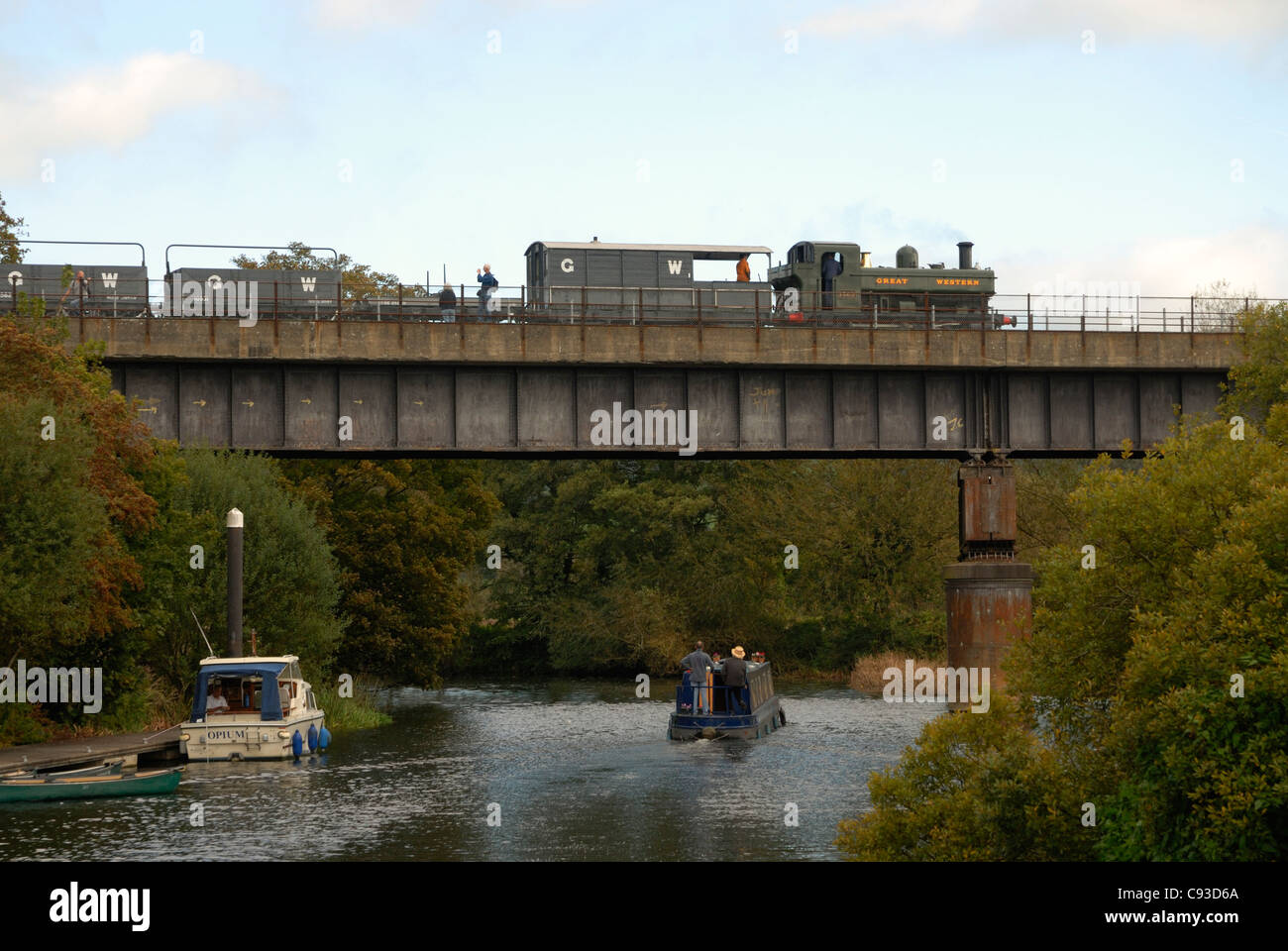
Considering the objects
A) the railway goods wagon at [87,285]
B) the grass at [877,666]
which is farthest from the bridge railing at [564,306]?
the grass at [877,666]

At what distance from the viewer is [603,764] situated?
34.8 m

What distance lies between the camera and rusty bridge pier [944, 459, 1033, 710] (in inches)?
1678

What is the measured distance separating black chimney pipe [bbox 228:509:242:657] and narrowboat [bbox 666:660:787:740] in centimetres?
1163

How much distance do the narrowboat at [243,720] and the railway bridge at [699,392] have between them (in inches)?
298

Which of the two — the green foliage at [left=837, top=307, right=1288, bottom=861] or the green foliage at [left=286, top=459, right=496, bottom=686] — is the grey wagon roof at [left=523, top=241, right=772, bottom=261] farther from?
the green foliage at [left=837, top=307, right=1288, bottom=861]

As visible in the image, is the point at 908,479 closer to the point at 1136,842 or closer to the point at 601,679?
the point at 601,679

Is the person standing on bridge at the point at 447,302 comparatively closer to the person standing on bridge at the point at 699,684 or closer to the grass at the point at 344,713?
the person standing on bridge at the point at 699,684

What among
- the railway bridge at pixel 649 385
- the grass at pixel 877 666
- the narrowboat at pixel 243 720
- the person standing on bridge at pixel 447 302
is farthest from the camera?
the grass at pixel 877 666

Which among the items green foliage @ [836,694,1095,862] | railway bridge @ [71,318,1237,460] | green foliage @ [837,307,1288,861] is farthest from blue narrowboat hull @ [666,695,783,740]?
green foliage @ [836,694,1095,862]

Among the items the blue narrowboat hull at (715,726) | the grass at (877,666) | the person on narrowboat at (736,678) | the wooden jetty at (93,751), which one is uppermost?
the person on narrowboat at (736,678)

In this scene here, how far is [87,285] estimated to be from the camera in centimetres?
4294

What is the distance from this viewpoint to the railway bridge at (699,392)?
39.4 m

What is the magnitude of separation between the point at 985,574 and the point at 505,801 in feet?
62.2
